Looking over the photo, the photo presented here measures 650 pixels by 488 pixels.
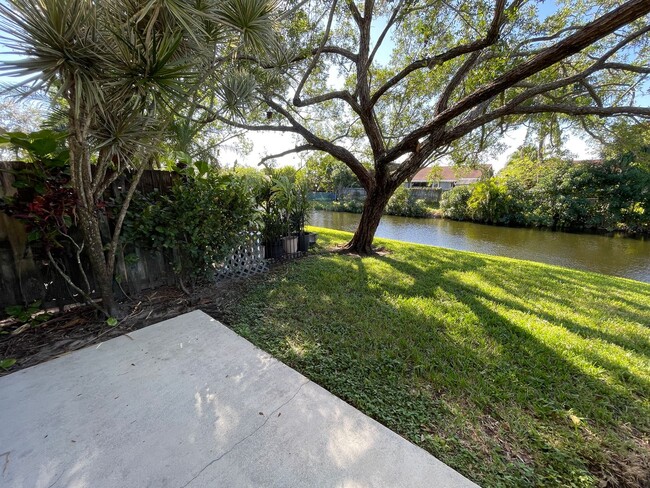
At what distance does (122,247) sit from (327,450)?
270 cm

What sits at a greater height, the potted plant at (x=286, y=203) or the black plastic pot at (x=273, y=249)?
the potted plant at (x=286, y=203)

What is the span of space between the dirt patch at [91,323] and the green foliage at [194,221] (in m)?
0.33

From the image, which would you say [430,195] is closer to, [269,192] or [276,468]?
[269,192]

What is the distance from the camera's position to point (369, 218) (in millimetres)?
5215

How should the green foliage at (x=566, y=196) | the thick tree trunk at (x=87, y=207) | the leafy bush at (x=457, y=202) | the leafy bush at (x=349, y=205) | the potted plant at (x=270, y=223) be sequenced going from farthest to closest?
the leafy bush at (x=349, y=205), the leafy bush at (x=457, y=202), the green foliage at (x=566, y=196), the potted plant at (x=270, y=223), the thick tree trunk at (x=87, y=207)

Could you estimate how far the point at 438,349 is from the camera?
2074 millimetres

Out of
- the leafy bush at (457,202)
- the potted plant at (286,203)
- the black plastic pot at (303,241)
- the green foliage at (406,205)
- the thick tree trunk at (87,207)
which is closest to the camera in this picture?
the thick tree trunk at (87,207)

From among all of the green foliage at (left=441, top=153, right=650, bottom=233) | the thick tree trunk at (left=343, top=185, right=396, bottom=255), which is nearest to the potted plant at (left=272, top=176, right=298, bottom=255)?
the thick tree trunk at (left=343, top=185, right=396, bottom=255)

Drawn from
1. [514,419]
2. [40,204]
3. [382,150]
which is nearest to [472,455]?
[514,419]

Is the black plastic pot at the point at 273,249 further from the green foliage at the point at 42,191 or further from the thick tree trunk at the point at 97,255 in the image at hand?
the green foliage at the point at 42,191

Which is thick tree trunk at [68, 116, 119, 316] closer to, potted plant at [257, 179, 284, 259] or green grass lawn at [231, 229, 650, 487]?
green grass lawn at [231, 229, 650, 487]

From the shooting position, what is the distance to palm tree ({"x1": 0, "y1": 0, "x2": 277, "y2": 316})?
1494 millimetres

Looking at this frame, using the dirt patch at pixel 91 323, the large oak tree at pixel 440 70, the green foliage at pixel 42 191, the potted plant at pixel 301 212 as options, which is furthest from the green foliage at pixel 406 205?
the green foliage at pixel 42 191

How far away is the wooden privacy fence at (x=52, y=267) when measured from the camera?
6.94ft
